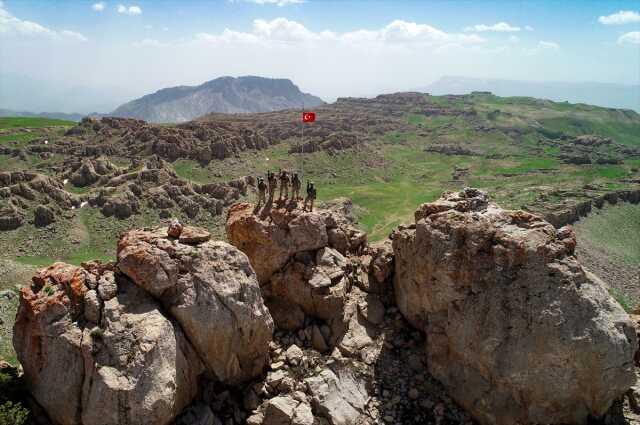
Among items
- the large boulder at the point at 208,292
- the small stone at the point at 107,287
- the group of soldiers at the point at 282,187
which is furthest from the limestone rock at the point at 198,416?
the group of soldiers at the point at 282,187

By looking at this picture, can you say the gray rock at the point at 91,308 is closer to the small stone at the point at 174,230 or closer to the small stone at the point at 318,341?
the small stone at the point at 174,230

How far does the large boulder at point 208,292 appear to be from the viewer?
19.1m

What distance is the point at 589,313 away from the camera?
1952 cm

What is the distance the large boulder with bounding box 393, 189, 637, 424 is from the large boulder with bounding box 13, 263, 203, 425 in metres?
13.7

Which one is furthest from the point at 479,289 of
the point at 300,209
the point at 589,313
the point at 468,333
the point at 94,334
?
the point at 94,334

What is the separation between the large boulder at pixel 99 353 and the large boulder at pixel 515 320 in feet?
45.0

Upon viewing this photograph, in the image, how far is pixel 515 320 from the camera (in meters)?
20.3

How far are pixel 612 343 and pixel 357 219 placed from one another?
86218mm

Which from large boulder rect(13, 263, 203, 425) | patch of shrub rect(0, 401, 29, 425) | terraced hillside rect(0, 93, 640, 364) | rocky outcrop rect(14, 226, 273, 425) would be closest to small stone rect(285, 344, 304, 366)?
rocky outcrop rect(14, 226, 273, 425)

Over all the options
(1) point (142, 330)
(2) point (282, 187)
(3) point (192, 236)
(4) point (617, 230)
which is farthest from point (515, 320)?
(4) point (617, 230)

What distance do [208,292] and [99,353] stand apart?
5.19 m

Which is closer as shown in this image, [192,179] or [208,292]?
[208,292]

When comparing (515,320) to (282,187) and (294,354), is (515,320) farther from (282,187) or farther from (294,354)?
(282,187)

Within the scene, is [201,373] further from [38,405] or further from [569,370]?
[569,370]
